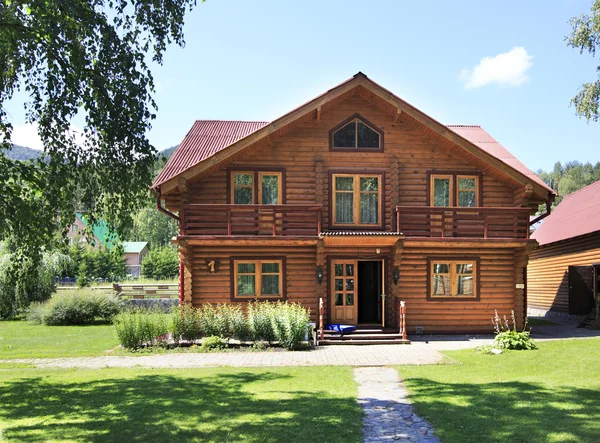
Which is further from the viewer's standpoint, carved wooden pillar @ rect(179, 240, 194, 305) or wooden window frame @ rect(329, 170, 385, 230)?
wooden window frame @ rect(329, 170, 385, 230)

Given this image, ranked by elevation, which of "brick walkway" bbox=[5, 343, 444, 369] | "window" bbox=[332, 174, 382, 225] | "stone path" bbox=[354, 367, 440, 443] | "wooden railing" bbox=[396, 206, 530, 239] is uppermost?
"window" bbox=[332, 174, 382, 225]

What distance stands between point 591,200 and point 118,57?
78.7 feet

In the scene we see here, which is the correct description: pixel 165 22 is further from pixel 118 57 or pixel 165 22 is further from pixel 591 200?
pixel 591 200

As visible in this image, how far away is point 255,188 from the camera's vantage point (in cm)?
1898

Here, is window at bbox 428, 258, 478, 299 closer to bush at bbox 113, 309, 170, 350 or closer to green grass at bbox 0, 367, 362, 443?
green grass at bbox 0, 367, 362, 443

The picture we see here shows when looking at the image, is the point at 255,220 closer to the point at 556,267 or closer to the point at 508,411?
the point at 508,411

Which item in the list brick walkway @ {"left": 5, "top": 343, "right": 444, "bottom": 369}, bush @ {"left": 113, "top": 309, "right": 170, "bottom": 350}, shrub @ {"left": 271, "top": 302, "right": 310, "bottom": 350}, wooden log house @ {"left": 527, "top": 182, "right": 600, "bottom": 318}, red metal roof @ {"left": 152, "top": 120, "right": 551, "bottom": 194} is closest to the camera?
brick walkway @ {"left": 5, "top": 343, "right": 444, "bottom": 369}

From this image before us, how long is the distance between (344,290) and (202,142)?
8158 mm

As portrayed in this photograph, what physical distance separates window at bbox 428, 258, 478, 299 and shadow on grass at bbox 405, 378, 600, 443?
28.9 feet

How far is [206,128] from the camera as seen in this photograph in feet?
77.2

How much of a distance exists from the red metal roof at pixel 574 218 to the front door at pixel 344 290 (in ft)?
32.7

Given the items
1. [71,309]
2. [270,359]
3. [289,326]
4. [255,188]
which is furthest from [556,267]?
[71,309]

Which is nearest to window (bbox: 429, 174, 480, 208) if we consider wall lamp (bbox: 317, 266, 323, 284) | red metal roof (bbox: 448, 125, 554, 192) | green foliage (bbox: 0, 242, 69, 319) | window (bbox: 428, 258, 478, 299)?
red metal roof (bbox: 448, 125, 554, 192)

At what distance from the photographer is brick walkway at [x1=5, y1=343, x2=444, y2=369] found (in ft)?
44.5
